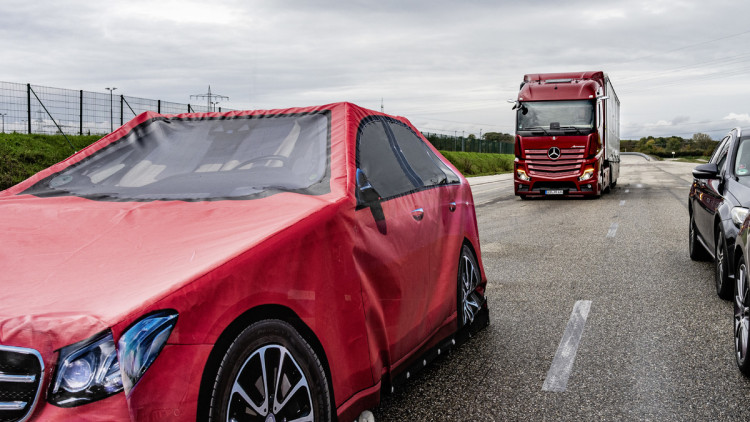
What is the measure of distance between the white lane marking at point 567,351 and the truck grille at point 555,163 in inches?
555

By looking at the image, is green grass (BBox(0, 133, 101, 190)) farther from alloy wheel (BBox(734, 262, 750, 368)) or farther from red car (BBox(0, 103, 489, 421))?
alloy wheel (BBox(734, 262, 750, 368))

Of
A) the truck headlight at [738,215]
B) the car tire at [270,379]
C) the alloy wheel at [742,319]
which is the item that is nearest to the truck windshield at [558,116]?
the truck headlight at [738,215]

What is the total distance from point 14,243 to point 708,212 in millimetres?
6547

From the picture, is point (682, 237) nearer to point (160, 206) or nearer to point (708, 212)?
point (708, 212)

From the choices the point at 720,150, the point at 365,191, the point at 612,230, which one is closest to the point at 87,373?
the point at 365,191

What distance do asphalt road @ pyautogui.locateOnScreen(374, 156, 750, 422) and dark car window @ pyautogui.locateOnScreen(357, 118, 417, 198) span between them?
1.20 m

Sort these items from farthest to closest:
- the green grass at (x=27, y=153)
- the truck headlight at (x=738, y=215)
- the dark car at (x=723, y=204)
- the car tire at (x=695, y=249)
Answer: the green grass at (x=27, y=153) < the car tire at (x=695, y=249) < the dark car at (x=723, y=204) < the truck headlight at (x=738, y=215)

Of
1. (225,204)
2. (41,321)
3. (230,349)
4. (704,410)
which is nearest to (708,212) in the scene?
(704,410)

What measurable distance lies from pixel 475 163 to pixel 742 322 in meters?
52.6

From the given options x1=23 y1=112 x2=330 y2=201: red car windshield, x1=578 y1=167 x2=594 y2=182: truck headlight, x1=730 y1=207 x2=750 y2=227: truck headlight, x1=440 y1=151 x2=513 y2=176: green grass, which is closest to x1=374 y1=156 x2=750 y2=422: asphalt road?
x1=730 y1=207 x2=750 y2=227: truck headlight

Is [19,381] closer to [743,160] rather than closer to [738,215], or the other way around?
[738,215]

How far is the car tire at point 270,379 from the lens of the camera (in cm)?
229

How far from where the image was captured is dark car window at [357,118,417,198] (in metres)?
3.68

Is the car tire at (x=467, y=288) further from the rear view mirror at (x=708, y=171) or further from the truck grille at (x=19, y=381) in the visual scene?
the rear view mirror at (x=708, y=171)
